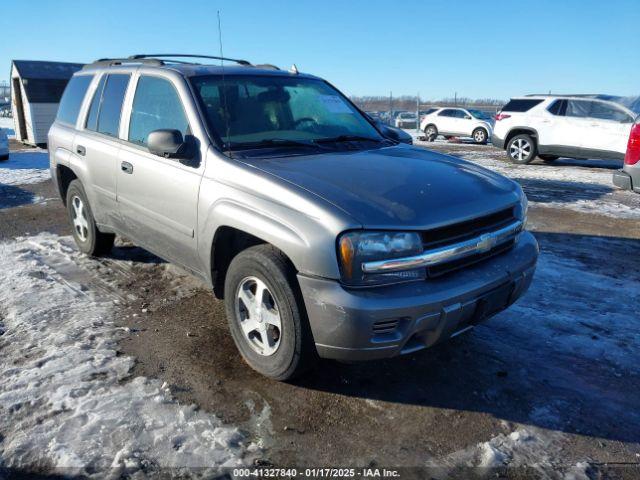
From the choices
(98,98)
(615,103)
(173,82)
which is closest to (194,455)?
(173,82)

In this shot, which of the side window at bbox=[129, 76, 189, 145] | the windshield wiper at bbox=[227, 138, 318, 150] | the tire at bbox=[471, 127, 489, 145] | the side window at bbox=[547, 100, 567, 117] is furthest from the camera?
the tire at bbox=[471, 127, 489, 145]

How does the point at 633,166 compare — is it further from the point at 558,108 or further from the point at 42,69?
the point at 42,69

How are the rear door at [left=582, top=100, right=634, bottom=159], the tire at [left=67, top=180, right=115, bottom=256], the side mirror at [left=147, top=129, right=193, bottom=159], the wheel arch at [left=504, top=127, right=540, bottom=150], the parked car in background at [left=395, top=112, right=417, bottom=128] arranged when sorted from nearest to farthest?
the side mirror at [left=147, top=129, right=193, bottom=159], the tire at [left=67, top=180, right=115, bottom=256], the rear door at [left=582, top=100, right=634, bottom=159], the wheel arch at [left=504, top=127, right=540, bottom=150], the parked car in background at [left=395, top=112, right=417, bottom=128]

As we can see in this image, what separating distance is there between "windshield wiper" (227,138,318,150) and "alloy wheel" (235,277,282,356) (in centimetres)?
91

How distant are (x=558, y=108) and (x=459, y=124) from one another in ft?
31.0

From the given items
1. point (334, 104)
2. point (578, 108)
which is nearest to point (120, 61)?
point (334, 104)

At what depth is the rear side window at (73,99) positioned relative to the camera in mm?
5090

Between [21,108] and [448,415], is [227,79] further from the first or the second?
[21,108]

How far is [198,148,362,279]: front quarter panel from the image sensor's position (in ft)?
8.38

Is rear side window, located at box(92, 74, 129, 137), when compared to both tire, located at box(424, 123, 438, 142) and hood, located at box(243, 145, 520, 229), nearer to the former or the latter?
hood, located at box(243, 145, 520, 229)

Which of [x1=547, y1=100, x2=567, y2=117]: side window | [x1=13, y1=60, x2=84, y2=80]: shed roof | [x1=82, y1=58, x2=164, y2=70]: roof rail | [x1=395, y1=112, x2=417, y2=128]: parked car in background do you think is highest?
[x1=13, y1=60, x2=84, y2=80]: shed roof

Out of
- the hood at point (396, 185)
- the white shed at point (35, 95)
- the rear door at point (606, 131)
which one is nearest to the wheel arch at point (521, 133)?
the rear door at point (606, 131)

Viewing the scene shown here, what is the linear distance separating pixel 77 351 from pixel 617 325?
12.5 ft

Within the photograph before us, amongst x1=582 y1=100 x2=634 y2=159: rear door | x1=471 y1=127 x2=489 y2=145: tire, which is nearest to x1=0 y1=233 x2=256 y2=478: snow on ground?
x1=582 y1=100 x2=634 y2=159: rear door
